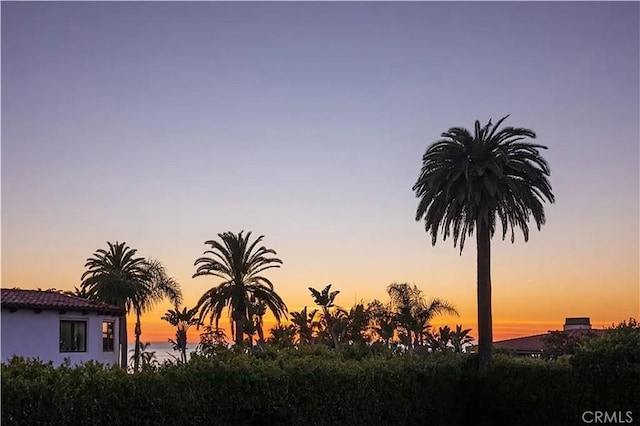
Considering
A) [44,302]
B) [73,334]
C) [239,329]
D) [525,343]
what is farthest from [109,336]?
[525,343]

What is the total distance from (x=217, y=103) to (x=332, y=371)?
9267 mm

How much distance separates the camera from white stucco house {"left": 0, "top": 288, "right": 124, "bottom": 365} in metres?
31.5

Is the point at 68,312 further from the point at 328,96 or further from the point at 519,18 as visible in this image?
the point at 519,18

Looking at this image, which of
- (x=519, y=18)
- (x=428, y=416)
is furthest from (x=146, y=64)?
(x=428, y=416)

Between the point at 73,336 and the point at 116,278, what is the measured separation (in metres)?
15.0

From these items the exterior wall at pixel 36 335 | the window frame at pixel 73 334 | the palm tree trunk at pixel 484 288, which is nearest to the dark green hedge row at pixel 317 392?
the palm tree trunk at pixel 484 288

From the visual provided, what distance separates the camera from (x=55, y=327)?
33625 millimetres

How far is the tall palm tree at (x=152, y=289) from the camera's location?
52.4 m

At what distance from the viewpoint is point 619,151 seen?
26953 mm

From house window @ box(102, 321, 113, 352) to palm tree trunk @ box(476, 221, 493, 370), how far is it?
A: 1871 centimetres

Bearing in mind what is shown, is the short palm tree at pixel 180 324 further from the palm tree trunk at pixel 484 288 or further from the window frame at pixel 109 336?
the palm tree trunk at pixel 484 288

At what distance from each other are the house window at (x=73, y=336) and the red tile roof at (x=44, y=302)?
0.92 m

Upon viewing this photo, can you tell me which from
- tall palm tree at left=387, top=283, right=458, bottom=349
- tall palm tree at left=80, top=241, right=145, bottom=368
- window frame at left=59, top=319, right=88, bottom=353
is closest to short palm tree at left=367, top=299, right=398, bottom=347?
tall palm tree at left=387, top=283, right=458, bottom=349

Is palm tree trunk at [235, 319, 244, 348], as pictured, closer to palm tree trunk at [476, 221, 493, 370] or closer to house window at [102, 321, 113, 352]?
house window at [102, 321, 113, 352]
